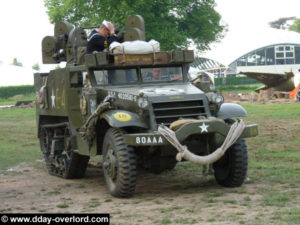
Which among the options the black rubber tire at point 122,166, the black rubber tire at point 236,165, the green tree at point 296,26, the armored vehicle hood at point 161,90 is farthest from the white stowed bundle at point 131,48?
the green tree at point 296,26

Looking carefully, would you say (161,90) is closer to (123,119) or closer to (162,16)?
(123,119)

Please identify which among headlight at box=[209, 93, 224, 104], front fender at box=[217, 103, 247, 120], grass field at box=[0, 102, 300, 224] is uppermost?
headlight at box=[209, 93, 224, 104]

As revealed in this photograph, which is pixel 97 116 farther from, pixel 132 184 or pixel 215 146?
pixel 215 146

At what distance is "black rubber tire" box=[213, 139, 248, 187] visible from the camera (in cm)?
923

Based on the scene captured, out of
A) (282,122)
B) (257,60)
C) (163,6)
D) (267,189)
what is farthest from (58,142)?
(257,60)

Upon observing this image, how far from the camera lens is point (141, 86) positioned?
32.9 ft

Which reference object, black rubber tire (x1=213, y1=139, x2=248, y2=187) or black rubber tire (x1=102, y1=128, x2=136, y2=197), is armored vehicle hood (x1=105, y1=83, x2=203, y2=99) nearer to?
black rubber tire (x1=102, y1=128, x2=136, y2=197)

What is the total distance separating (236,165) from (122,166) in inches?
71.5

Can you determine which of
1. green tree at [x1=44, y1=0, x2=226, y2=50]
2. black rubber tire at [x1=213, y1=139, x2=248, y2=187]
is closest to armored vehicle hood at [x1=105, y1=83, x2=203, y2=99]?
black rubber tire at [x1=213, y1=139, x2=248, y2=187]

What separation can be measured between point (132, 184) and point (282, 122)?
1259 centimetres

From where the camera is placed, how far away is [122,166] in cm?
866

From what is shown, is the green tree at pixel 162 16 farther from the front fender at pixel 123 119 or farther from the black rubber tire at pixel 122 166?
the black rubber tire at pixel 122 166

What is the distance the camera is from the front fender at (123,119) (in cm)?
870

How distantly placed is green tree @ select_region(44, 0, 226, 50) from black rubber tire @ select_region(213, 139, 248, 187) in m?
25.0
